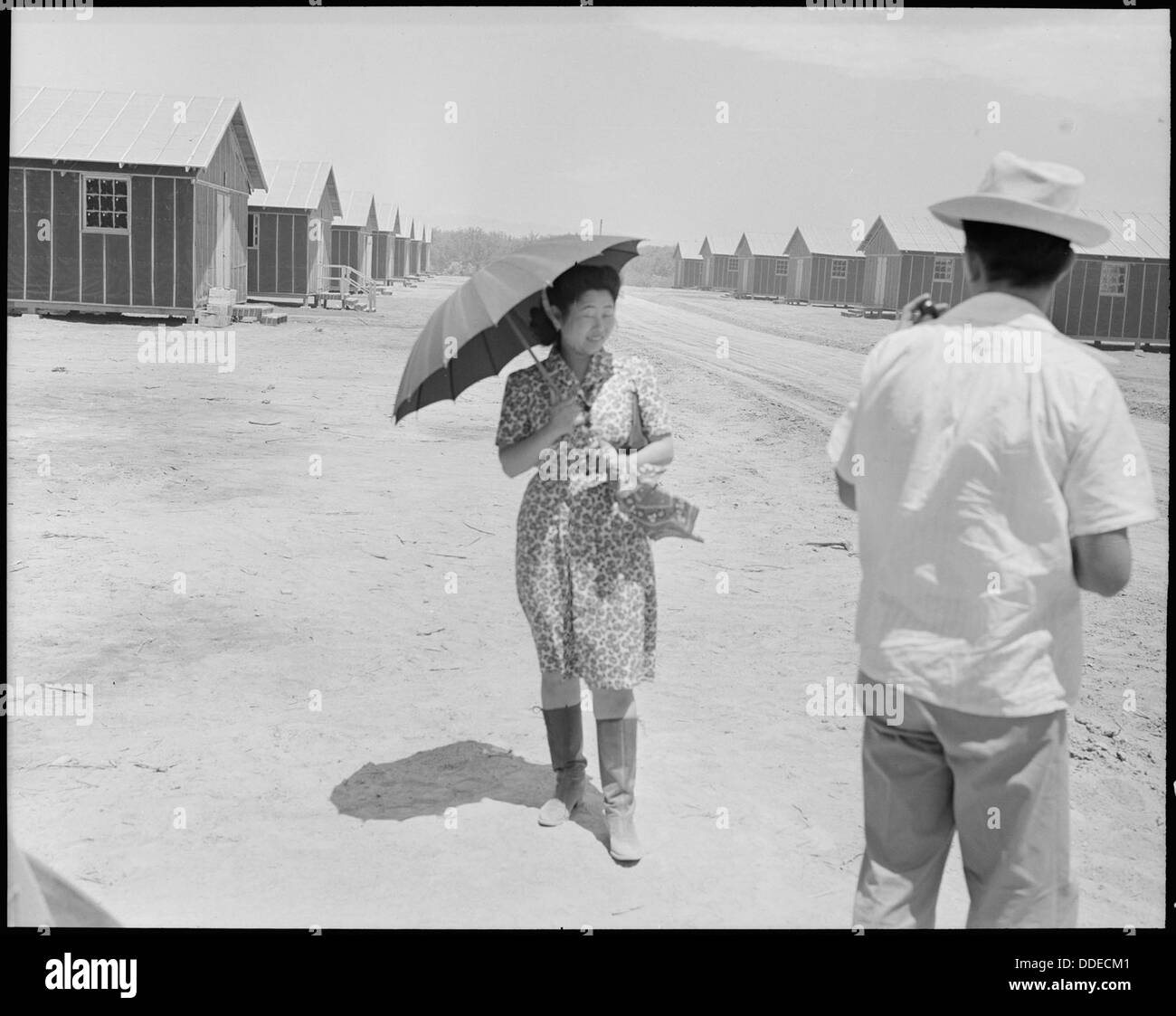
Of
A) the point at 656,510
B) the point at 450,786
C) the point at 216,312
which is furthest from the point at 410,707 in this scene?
the point at 216,312

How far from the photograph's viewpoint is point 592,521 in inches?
151

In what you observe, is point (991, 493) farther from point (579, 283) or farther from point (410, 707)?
point (410, 707)

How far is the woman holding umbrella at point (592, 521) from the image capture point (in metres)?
3.81

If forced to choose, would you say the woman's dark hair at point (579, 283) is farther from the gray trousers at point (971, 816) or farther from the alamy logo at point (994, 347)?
the gray trousers at point (971, 816)

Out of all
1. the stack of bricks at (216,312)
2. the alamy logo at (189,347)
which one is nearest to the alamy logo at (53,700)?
the alamy logo at (189,347)

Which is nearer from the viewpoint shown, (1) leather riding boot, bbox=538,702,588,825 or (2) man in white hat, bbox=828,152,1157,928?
(2) man in white hat, bbox=828,152,1157,928

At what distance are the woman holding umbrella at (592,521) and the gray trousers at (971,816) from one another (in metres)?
1.28

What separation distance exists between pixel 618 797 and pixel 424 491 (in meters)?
5.91

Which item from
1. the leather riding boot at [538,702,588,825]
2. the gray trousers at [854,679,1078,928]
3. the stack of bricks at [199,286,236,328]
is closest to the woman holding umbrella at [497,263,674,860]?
the leather riding boot at [538,702,588,825]

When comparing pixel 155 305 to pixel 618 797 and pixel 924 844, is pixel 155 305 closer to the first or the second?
pixel 618 797

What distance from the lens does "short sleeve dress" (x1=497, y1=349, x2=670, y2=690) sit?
3.82 m

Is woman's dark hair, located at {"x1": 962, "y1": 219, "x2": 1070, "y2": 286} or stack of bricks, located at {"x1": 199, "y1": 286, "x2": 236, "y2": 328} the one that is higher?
woman's dark hair, located at {"x1": 962, "y1": 219, "x2": 1070, "y2": 286}

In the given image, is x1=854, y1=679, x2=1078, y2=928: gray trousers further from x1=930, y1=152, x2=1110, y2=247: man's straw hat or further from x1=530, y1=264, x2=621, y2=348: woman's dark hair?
x1=530, y1=264, x2=621, y2=348: woman's dark hair

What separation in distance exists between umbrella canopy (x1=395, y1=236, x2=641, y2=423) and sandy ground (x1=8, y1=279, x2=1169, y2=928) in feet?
5.02
